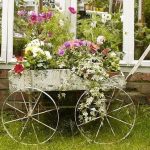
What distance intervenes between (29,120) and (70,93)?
2.00 ft

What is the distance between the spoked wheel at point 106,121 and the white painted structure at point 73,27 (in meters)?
0.61

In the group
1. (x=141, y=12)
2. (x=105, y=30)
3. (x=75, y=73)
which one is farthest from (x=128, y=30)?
(x=75, y=73)

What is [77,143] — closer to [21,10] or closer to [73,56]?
[73,56]

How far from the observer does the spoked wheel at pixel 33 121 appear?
5965 millimetres

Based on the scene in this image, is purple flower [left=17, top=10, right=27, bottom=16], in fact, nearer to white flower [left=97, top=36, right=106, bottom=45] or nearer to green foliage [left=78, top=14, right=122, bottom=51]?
green foliage [left=78, top=14, right=122, bottom=51]

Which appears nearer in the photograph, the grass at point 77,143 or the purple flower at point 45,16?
the grass at point 77,143

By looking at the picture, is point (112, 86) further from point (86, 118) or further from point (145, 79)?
point (145, 79)

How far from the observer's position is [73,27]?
6832 mm

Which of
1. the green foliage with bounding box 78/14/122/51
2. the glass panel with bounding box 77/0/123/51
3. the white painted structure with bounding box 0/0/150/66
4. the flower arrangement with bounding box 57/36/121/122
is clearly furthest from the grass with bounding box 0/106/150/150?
the glass panel with bounding box 77/0/123/51

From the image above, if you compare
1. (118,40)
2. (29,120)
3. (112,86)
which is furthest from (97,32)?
(29,120)

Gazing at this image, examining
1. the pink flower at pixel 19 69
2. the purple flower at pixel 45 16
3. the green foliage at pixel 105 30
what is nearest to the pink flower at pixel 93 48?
the green foliage at pixel 105 30

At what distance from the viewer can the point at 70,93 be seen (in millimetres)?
6328

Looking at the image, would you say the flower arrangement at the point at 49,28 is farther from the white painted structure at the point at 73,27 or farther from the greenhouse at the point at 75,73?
the white painted structure at the point at 73,27

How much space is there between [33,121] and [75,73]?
42.6 inches
